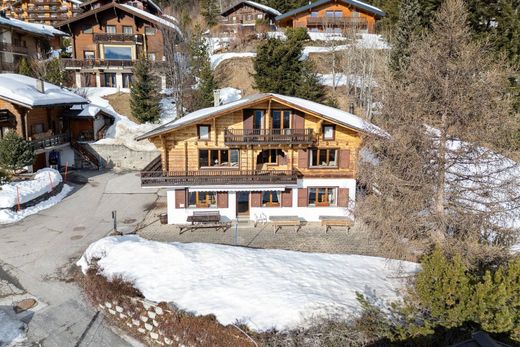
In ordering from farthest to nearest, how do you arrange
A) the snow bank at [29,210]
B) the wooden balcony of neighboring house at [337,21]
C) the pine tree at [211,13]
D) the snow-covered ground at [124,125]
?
1. the pine tree at [211,13]
2. the wooden balcony of neighboring house at [337,21]
3. the snow-covered ground at [124,125]
4. the snow bank at [29,210]

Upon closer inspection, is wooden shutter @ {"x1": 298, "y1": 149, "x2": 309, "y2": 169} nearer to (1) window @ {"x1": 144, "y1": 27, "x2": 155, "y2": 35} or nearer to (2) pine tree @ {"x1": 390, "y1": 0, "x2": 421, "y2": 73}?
(2) pine tree @ {"x1": 390, "y1": 0, "x2": 421, "y2": 73}

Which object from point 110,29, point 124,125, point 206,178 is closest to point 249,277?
point 206,178

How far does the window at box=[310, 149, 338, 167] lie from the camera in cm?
2400

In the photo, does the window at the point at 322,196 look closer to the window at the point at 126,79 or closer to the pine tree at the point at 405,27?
the pine tree at the point at 405,27

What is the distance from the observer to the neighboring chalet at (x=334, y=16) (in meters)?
54.6

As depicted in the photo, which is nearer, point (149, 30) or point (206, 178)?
point (206, 178)

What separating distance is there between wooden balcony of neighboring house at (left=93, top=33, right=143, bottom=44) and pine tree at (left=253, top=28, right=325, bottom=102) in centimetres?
1719

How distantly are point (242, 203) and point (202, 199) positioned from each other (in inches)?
99.3

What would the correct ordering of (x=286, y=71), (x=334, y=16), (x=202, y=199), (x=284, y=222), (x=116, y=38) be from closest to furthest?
(x=284, y=222), (x=202, y=199), (x=286, y=71), (x=116, y=38), (x=334, y=16)

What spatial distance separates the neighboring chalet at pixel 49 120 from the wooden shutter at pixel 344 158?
2372 centimetres

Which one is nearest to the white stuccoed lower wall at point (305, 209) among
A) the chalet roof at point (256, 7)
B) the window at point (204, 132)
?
the window at point (204, 132)

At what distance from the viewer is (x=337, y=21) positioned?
5506cm

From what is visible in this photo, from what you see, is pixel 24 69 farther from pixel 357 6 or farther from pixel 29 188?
pixel 357 6

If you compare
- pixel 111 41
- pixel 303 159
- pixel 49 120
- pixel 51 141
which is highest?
pixel 111 41
